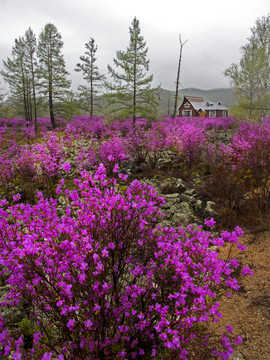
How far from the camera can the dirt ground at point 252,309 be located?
2490mm

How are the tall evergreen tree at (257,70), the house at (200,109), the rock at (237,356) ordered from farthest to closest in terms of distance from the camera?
the house at (200,109)
the tall evergreen tree at (257,70)
the rock at (237,356)

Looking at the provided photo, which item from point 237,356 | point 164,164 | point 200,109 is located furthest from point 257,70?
point 200,109

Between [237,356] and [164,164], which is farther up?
[164,164]

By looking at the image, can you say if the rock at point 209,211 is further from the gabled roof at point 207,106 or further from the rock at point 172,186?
the gabled roof at point 207,106

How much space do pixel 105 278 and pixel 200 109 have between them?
170 feet

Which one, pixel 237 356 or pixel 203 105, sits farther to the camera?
pixel 203 105

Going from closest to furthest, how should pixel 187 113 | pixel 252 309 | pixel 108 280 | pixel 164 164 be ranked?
pixel 108 280, pixel 252 309, pixel 164 164, pixel 187 113

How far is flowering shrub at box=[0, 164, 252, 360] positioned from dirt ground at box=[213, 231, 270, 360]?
67 cm

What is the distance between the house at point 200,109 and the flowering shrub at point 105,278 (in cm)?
4951

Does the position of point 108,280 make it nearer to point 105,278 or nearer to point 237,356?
point 105,278

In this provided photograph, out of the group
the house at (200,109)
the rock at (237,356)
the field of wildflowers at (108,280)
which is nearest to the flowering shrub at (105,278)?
the field of wildflowers at (108,280)

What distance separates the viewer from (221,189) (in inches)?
232

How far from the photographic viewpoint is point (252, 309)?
118 inches

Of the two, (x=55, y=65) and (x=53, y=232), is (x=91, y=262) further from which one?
(x=55, y=65)
